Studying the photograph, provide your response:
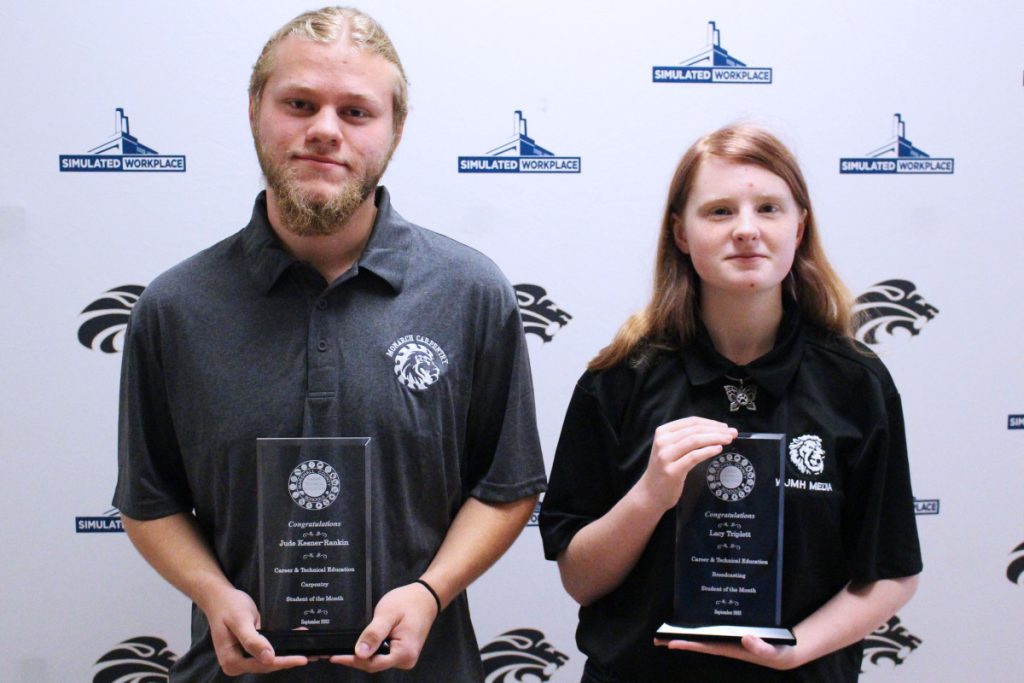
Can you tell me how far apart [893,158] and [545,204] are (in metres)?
0.99

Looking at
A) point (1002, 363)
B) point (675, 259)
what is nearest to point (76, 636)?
point (675, 259)

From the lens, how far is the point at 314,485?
125 cm

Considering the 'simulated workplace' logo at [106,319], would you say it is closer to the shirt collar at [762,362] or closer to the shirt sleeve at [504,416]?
the shirt sleeve at [504,416]

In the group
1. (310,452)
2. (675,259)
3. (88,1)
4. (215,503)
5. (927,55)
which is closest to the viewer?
(310,452)

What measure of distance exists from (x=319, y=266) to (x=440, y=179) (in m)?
0.99

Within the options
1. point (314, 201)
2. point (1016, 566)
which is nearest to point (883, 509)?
point (314, 201)

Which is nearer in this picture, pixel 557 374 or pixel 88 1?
pixel 88 1

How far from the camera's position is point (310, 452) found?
49.0 inches

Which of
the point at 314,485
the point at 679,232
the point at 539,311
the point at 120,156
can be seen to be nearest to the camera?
the point at 314,485

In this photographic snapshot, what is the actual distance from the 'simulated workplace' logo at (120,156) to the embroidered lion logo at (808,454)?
5.82 ft

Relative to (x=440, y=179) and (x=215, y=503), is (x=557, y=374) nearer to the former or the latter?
(x=440, y=179)

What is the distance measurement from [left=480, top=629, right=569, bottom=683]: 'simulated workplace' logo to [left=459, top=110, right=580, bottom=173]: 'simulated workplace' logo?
4.26ft

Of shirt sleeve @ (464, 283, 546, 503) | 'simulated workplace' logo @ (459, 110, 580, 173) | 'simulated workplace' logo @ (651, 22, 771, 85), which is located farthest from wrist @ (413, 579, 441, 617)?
'simulated workplace' logo @ (651, 22, 771, 85)

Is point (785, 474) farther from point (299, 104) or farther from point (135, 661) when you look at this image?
point (135, 661)
